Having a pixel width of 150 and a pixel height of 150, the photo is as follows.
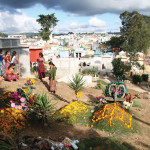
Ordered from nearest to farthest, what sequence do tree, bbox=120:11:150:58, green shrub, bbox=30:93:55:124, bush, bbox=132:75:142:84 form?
green shrub, bbox=30:93:55:124, bush, bbox=132:75:142:84, tree, bbox=120:11:150:58

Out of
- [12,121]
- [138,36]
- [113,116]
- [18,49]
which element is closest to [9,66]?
[18,49]

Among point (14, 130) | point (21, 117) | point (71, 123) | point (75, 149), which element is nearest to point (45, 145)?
point (75, 149)

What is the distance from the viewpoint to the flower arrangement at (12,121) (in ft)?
14.2

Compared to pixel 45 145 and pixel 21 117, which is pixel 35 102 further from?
pixel 45 145

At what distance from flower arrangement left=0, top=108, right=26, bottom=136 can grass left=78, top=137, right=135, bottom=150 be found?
181 cm

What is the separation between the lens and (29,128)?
4.78 metres

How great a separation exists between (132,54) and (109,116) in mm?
23293

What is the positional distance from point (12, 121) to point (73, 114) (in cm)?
217

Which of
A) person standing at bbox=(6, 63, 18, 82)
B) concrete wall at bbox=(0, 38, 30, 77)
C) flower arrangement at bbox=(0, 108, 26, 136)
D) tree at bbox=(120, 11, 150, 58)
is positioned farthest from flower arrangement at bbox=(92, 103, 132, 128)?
tree at bbox=(120, 11, 150, 58)

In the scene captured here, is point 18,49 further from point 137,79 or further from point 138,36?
point 138,36

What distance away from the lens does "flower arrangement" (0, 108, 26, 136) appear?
14.2 ft

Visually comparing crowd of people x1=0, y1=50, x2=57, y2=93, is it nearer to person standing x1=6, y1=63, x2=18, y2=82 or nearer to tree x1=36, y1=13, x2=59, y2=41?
person standing x1=6, y1=63, x2=18, y2=82

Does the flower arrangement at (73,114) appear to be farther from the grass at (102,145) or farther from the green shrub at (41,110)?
the grass at (102,145)

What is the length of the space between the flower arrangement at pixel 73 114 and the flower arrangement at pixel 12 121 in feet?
3.82
